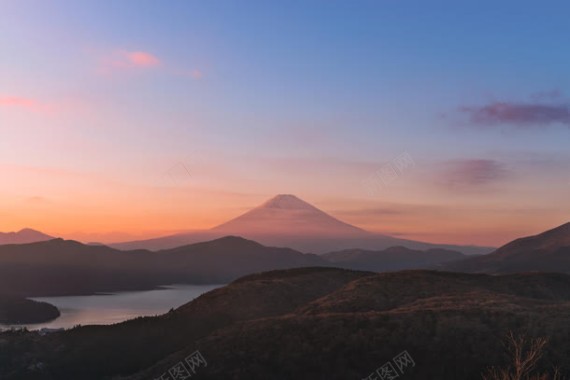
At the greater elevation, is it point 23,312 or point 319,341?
point 319,341

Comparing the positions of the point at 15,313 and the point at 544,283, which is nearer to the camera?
the point at 544,283

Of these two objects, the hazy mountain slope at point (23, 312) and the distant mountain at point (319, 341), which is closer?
the distant mountain at point (319, 341)

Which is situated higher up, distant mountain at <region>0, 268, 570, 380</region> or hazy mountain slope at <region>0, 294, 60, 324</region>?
distant mountain at <region>0, 268, 570, 380</region>

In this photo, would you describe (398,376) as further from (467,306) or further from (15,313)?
(15,313)

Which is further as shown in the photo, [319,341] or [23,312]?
[23,312]

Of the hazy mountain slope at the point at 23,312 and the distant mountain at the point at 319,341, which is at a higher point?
the distant mountain at the point at 319,341

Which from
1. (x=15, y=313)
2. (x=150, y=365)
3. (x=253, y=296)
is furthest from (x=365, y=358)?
(x=15, y=313)

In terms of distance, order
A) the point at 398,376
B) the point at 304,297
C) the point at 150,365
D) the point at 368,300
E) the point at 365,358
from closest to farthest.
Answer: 1. the point at 398,376
2. the point at 365,358
3. the point at 150,365
4. the point at 368,300
5. the point at 304,297

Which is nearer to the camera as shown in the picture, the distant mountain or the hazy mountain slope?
the distant mountain
